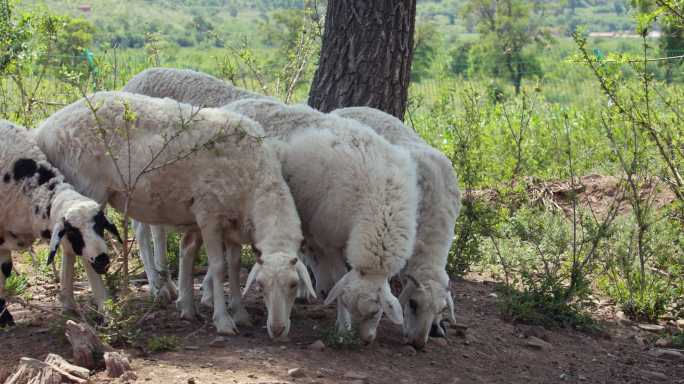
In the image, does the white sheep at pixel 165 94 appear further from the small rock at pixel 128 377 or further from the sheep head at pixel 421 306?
the small rock at pixel 128 377

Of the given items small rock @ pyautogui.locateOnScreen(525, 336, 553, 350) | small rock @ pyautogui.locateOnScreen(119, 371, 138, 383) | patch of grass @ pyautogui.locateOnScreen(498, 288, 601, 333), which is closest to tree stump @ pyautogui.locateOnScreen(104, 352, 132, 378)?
small rock @ pyautogui.locateOnScreen(119, 371, 138, 383)

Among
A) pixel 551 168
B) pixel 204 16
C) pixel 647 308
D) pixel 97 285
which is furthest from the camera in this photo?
pixel 204 16

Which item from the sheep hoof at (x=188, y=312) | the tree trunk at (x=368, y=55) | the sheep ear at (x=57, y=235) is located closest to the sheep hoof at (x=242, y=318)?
the sheep hoof at (x=188, y=312)

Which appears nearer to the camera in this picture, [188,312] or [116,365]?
[116,365]

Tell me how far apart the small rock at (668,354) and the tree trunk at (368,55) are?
2.98 meters

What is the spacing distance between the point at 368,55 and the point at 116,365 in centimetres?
406

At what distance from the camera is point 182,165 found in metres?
5.68

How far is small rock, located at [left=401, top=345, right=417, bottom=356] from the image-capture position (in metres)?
5.64

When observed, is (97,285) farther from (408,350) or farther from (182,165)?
(408,350)

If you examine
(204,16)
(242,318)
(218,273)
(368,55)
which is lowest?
(242,318)

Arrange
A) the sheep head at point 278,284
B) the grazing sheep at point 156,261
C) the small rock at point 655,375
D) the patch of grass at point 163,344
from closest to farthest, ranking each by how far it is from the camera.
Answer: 1. the patch of grass at point 163,344
2. the sheep head at point 278,284
3. the small rock at point 655,375
4. the grazing sheep at point 156,261

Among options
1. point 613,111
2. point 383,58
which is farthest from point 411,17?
point 613,111

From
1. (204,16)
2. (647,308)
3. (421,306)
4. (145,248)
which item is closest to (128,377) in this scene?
(421,306)

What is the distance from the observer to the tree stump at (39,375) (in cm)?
431
